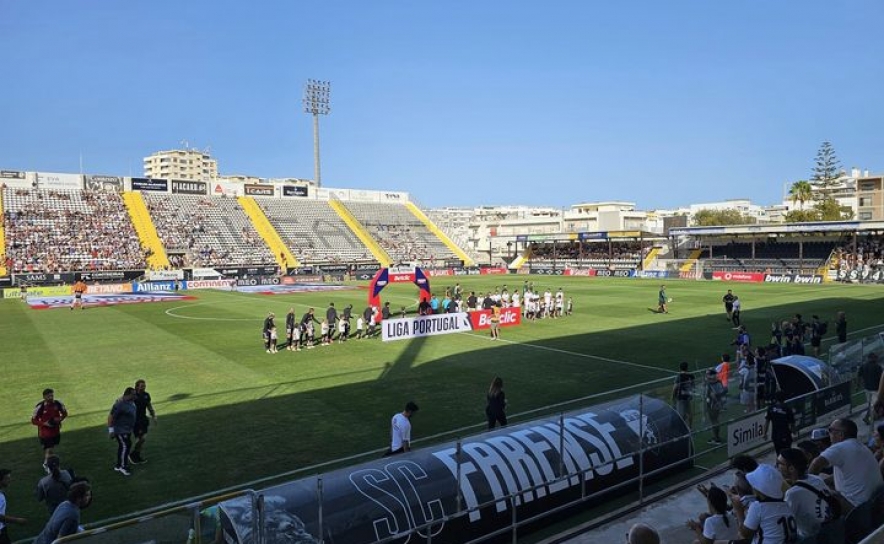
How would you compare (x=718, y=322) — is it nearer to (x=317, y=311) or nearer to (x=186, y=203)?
(x=317, y=311)

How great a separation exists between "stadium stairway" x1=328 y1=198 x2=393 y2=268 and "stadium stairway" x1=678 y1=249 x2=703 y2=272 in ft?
107

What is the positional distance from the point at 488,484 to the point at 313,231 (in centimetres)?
6981

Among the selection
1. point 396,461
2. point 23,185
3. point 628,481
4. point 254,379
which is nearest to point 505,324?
point 254,379

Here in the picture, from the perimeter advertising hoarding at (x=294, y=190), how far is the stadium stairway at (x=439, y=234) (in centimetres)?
1580

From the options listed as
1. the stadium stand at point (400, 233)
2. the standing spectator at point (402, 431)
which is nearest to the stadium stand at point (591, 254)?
the stadium stand at point (400, 233)

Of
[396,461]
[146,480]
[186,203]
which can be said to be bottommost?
[146,480]

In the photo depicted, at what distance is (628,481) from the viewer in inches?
377

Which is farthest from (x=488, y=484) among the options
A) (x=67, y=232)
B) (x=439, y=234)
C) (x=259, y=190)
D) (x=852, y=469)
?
(x=259, y=190)

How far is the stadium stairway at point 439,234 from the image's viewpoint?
7881 centimetres

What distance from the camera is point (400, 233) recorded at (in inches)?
3236

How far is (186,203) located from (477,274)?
35930 millimetres

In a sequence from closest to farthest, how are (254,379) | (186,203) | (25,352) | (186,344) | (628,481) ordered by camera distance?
(628,481)
(254,379)
(25,352)
(186,344)
(186,203)

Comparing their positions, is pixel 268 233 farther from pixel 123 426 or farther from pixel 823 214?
pixel 823 214

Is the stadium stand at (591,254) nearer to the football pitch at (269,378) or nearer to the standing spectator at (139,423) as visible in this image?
the football pitch at (269,378)
